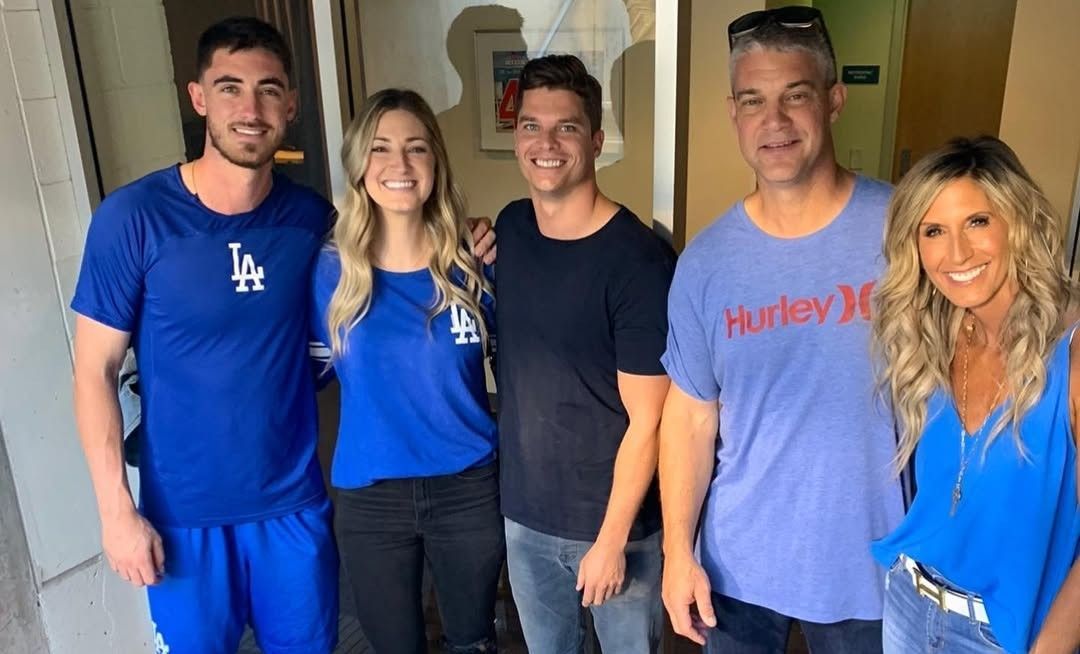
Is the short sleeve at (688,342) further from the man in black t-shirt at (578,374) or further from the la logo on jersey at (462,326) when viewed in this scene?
the la logo on jersey at (462,326)

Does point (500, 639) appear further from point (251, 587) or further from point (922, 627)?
point (922, 627)

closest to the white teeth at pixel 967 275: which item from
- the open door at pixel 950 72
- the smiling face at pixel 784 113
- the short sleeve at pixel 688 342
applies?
the smiling face at pixel 784 113

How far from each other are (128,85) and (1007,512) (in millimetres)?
2298

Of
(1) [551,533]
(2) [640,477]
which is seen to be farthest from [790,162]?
(1) [551,533]

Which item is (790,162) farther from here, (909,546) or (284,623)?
(284,623)

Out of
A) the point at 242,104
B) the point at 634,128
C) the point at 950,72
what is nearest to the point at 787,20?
the point at 242,104

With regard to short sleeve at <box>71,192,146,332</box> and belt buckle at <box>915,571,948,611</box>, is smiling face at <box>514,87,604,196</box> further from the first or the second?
belt buckle at <box>915,571,948,611</box>

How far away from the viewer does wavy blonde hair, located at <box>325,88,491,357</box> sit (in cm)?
172

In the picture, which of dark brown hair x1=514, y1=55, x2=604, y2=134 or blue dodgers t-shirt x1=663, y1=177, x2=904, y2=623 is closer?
blue dodgers t-shirt x1=663, y1=177, x2=904, y2=623

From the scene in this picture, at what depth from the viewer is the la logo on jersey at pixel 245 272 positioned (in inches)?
68.5

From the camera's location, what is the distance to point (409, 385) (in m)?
1.72

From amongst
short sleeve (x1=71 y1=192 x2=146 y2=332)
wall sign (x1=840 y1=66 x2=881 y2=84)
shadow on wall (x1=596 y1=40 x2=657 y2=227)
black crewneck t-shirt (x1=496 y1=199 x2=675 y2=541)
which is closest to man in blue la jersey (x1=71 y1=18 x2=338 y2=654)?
short sleeve (x1=71 y1=192 x2=146 y2=332)

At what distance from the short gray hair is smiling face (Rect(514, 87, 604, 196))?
0.34 meters

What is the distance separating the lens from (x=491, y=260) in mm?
1790
